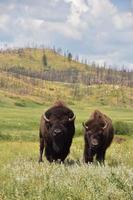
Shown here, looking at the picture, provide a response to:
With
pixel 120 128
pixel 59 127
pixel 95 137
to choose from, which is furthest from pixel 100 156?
pixel 120 128

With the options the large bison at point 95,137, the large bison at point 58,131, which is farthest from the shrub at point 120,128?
the large bison at point 58,131

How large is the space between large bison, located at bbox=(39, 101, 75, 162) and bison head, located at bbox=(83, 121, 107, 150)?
697 millimetres

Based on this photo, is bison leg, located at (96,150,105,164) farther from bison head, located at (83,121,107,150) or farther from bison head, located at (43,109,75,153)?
bison head, located at (43,109,75,153)

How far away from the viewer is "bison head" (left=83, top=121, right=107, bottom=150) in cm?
1959

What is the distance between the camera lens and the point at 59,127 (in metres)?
19.5

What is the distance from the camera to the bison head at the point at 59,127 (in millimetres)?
19469

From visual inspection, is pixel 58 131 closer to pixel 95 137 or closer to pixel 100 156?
pixel 95 137

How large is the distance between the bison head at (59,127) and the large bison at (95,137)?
67 centimetres

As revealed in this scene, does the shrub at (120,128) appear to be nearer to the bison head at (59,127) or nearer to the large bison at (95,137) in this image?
the large bison at (95,137)

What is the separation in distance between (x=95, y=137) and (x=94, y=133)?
172 mm

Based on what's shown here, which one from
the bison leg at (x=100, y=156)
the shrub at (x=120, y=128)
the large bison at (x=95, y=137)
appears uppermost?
the large bison at (x=95, y=137)

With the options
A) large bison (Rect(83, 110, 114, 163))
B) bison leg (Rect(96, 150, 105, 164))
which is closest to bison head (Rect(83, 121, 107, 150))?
large bison (Rect(83, 110, 114, 163))

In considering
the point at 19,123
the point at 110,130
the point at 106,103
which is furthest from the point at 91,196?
the point at 106,103

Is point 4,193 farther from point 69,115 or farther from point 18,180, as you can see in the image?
point 69,115
